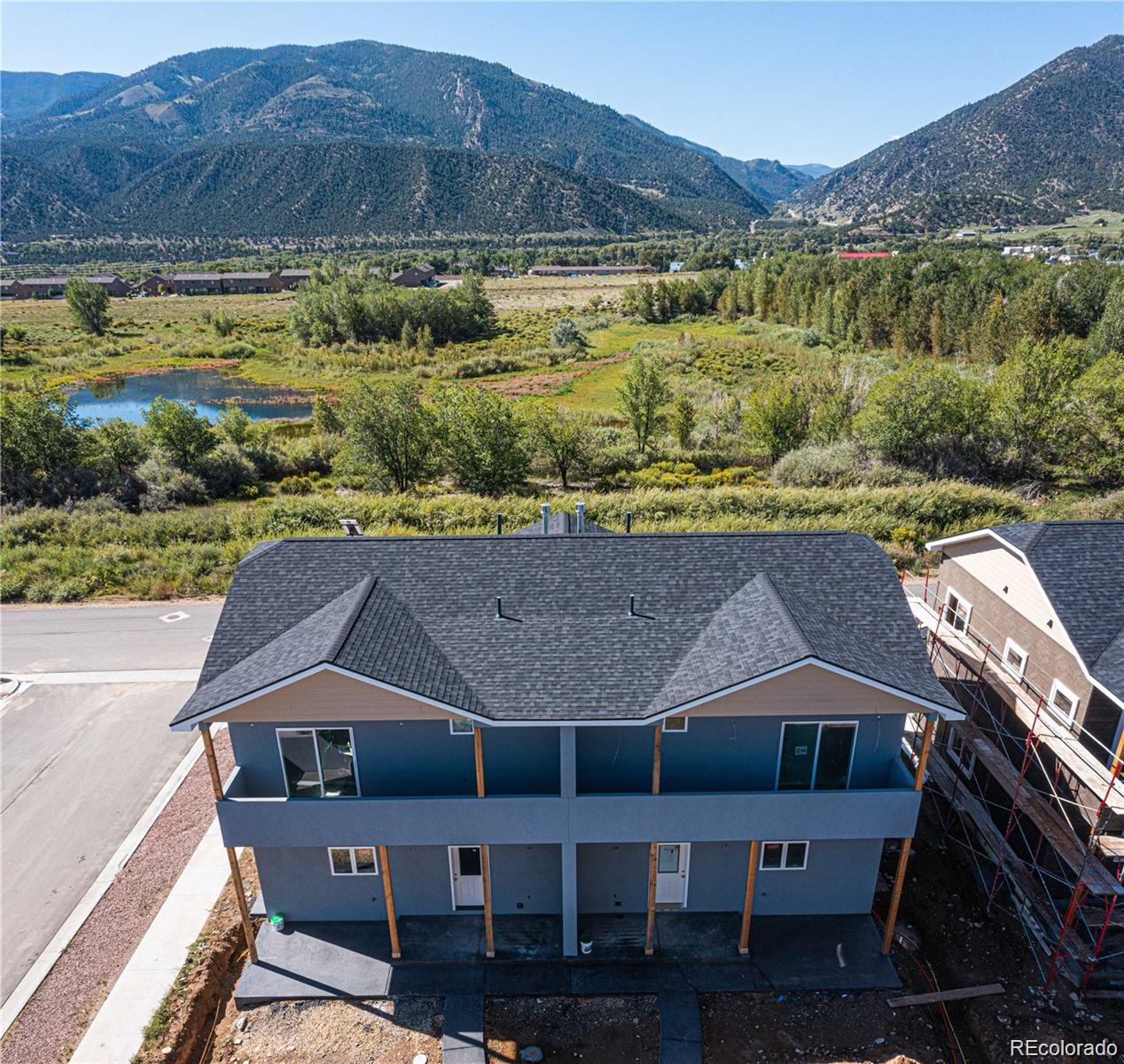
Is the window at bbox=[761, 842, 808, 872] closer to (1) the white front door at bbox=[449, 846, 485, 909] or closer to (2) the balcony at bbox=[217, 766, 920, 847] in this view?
(2) the balcony at bbox=[217, 766, 920, 847]

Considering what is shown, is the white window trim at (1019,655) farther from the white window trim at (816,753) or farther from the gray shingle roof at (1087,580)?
the white window trim at (816,753)

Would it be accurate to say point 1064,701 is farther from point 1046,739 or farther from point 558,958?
point 558,958

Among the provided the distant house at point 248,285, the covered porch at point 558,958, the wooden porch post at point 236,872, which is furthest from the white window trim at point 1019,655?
the distant house at point 248,285

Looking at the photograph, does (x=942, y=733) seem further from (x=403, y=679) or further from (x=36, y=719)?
(x=36, y=719)

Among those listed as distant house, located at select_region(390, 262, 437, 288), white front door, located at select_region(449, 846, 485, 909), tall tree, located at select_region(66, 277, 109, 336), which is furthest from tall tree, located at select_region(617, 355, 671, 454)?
distant house, located at select_region(390, 262, 437, 288)

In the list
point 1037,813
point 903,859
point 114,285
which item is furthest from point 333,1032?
point 114,285
